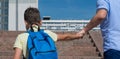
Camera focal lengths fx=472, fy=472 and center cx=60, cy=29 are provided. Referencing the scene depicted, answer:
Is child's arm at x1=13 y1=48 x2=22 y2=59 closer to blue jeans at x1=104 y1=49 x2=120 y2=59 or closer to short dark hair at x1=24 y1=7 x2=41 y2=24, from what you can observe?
short dark hair at x1=24 y1=7 x2=41 y2=24

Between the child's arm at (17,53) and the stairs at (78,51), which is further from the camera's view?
the stairs at (78,51)

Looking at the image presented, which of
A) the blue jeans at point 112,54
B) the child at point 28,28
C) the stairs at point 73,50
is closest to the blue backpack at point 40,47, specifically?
the child at point 28,28

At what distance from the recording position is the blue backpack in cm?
419

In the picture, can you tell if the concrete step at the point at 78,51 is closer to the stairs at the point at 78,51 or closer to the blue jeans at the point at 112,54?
the stairs at the point at 78,51

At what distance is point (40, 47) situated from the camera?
4203 millimetres

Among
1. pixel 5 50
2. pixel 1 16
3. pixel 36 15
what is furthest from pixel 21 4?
pixel 36 15

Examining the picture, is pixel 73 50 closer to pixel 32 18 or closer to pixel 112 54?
pixel 32 18

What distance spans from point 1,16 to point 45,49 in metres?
19.9

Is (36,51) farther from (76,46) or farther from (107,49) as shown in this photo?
(76,46)

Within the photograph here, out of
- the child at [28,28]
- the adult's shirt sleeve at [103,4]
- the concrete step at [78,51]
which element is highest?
the adult's shirt sleeve at [103,4]

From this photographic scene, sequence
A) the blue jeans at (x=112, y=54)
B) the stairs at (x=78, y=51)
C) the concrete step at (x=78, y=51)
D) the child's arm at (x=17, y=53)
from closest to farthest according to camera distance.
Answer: the blue jeans at (x=112, y=54) → the child's arm at (x=17, y=53) → the stairs at (x=78, y=51) → the concrete step at (x=78, y=51)

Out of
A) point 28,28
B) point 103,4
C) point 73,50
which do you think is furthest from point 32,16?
point 73,50

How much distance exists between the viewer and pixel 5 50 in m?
10.7

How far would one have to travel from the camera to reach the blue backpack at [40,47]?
4188 mm
